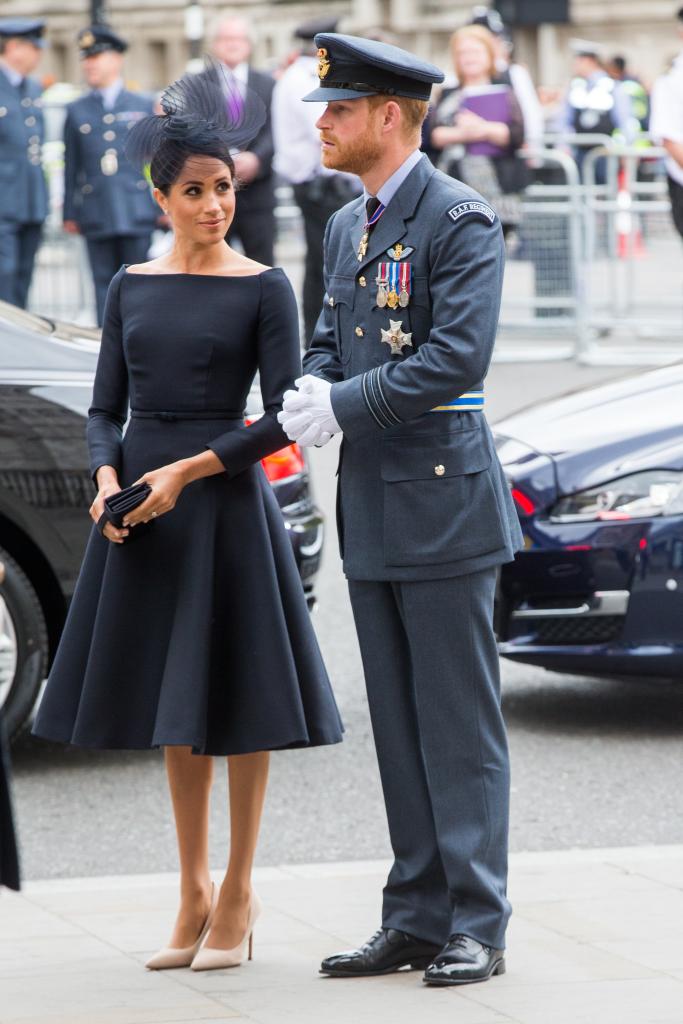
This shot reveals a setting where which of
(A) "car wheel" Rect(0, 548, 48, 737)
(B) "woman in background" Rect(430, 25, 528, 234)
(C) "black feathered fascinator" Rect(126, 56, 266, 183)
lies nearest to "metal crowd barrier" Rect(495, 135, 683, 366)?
(B) "woman in background" Rect(430, 25, 528, 234)

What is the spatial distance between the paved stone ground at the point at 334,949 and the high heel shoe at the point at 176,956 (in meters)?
0.03

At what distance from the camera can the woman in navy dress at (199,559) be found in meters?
4.20

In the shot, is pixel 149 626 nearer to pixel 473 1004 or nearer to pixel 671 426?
pixel 473 1004

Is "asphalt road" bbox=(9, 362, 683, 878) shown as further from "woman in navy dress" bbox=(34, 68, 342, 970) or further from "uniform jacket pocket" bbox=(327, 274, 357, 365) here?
"uniform jacket pocket" bbox=(327, 274, 357, 365)

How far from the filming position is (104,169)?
13523 millimetres

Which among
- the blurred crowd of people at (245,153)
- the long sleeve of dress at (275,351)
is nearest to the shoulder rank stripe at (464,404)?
the long sleeve of dress at (275,351)

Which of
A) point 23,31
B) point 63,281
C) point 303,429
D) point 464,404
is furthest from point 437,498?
point 63,281

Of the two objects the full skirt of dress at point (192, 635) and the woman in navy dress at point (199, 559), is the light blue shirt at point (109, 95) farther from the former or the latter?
the full skirt of dress at point (192, 635)

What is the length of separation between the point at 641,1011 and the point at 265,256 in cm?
1052

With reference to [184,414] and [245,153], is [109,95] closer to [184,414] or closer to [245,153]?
[245,153]

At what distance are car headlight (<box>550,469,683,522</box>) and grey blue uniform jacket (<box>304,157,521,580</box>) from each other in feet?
6.84

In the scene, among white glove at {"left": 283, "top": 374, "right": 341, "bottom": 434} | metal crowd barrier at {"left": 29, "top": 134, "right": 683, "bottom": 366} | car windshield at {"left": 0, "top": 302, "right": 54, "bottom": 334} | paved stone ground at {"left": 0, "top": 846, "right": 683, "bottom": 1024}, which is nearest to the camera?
paved stone ground at {"left": 0, "top": 846, "right": 683, "bottom": 1024}

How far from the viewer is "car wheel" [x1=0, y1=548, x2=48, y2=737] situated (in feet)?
19.6

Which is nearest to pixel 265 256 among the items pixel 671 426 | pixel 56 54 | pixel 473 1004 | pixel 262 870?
pixel 671 426
